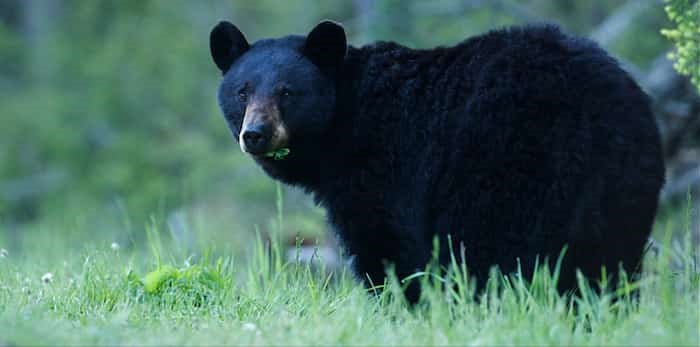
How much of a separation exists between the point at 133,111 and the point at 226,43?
47.3 feet

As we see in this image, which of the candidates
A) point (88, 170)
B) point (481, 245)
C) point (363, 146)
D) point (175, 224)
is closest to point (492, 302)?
point (481, 245)

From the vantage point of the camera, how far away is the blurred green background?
16188 mm

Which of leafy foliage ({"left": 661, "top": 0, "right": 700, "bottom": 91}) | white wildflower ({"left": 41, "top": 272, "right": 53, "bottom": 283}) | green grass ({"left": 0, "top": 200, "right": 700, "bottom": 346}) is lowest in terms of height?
green grass ({"left": 0, "top": 200, "right": 700, "bottom": 346})

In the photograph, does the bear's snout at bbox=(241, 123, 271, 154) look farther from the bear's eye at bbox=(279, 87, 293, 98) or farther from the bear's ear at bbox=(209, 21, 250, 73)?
the bear's ear at bbox=(209, 21, 250, 73)

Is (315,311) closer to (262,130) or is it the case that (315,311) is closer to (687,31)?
(262,130)

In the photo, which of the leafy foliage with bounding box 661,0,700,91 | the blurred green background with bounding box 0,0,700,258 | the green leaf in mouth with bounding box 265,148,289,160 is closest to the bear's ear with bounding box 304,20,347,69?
the green leaf in mouth with bounding box 265,148,289,160

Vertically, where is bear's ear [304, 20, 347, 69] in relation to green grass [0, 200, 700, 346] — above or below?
above

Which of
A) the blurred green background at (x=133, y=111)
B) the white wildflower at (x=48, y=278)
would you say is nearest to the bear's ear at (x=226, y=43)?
the white wildflower at (x=48, y=278)

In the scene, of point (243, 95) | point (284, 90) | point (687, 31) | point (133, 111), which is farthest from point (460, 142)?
point (133, 111)

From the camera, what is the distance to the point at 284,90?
219 inches

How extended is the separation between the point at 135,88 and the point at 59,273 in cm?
1470

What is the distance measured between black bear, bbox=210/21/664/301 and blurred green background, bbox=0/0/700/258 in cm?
818

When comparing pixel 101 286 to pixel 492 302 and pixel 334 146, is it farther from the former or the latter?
pixel 492 302

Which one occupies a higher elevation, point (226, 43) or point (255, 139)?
point (226, 43)
